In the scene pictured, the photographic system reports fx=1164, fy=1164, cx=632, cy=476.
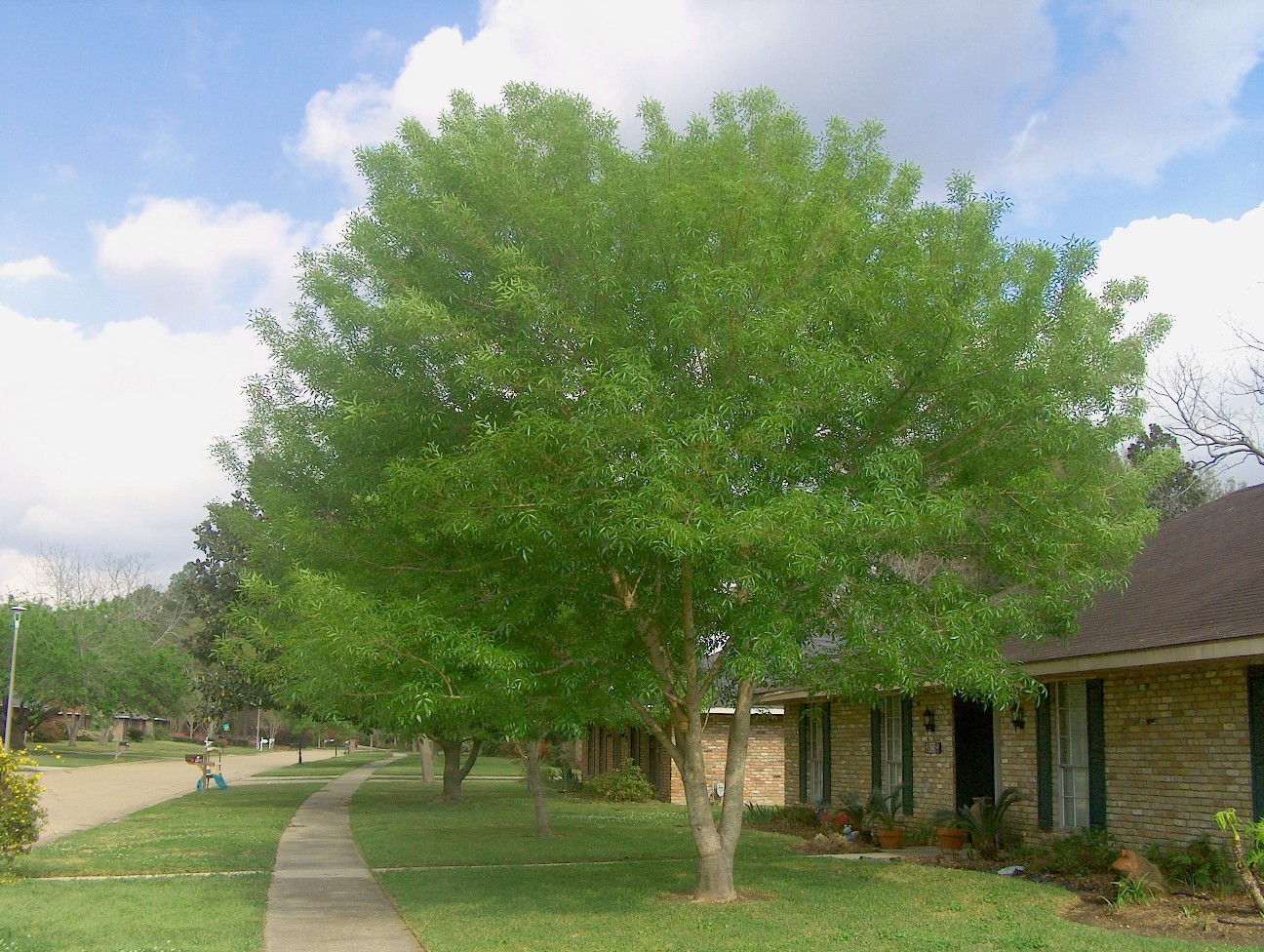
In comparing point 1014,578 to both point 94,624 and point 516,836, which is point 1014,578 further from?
point 94,624

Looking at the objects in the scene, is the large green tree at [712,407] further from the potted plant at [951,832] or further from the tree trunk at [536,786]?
the tree trunk at [536,786]

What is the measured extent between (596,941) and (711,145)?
763 cm

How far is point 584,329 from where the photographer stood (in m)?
10.9

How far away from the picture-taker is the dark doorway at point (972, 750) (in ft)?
55.9

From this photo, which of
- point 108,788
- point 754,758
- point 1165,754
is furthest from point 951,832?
point 108,788

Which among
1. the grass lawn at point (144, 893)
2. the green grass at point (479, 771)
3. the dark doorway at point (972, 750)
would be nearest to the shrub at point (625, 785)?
the grass lawn at point (144, 893)

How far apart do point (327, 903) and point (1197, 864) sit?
9.02 m

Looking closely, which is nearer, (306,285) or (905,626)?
Result: (905,626)

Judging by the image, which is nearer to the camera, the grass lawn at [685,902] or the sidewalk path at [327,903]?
the grass lawn at [685,902]

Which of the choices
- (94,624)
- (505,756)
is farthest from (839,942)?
(505,756)

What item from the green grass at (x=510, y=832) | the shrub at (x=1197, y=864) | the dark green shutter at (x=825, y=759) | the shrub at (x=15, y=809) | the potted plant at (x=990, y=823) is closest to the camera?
the shrub at (x=1197, y=864)

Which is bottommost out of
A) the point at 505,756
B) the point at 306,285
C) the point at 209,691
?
the point at 505,756

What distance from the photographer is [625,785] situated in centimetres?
3003

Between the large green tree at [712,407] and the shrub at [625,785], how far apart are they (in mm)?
18221
